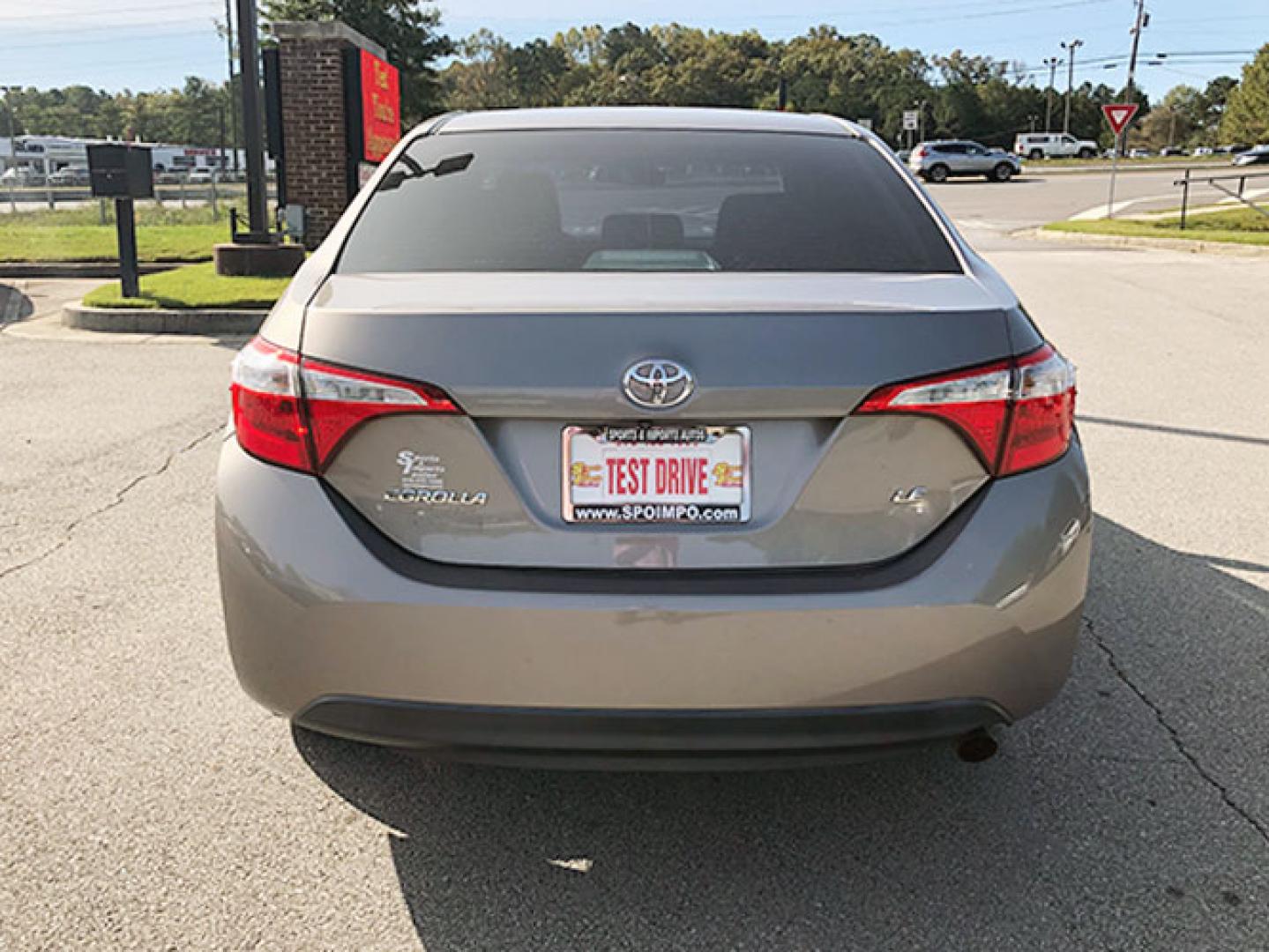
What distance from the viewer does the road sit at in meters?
2.53

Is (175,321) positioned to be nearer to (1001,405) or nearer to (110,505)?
(110,505)

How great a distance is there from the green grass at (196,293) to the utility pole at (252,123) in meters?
0.83

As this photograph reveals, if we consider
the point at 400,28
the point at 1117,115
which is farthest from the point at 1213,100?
the point at 1117,115

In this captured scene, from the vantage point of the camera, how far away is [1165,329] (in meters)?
11.5

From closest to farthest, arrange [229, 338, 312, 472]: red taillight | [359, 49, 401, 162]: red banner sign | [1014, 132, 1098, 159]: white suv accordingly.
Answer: [229, 338, 312, 472]: red taillight < [359, 49, 401, 162]: red banner sign < [1014, 132, 1098, 159]: white suv

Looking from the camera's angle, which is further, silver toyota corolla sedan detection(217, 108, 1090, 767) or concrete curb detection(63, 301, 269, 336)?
concrete curb detection(63, 301, 269, 336)

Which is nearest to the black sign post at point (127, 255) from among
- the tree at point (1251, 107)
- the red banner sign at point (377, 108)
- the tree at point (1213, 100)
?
the red banner sign at point (377, 108)

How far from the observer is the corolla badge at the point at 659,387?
2270 mm

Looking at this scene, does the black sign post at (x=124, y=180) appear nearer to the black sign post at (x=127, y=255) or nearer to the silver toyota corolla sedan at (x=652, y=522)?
the black sign post at (x=127, y=255)

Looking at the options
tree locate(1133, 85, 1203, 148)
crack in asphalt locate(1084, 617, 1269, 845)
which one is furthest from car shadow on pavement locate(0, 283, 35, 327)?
tree locate(1133, 85, 1203, 148)

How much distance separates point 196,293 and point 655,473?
11069 mm

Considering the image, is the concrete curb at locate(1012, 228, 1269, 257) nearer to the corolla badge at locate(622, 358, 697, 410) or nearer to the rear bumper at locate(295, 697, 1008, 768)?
the rear bumper at locate(295, 697, 1008, 768)

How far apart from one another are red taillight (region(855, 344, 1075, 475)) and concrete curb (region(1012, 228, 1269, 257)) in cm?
1950

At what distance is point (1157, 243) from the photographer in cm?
2191
